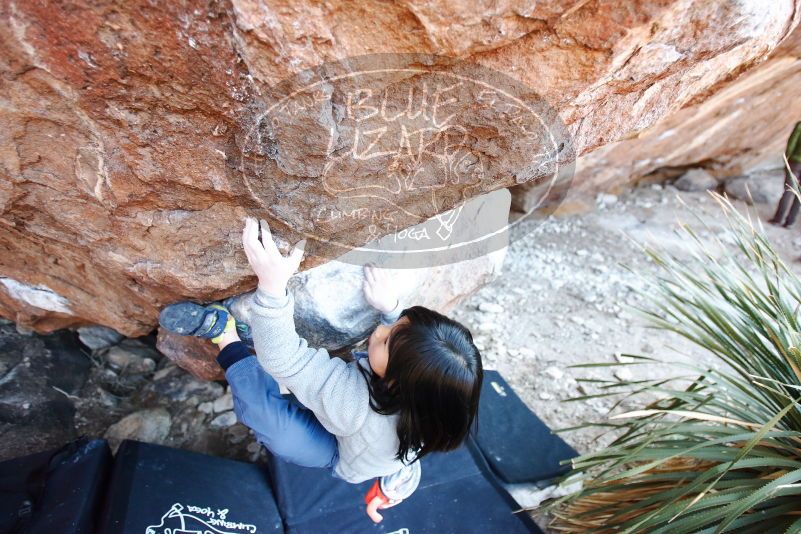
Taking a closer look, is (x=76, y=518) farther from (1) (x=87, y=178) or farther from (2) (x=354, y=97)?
(2) (x=354, y=97)

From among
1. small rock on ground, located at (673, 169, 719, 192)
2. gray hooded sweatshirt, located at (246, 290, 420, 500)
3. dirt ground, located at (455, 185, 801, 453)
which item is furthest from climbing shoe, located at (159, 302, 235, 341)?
small rock on ground, located at (673, 169, 719, 192)

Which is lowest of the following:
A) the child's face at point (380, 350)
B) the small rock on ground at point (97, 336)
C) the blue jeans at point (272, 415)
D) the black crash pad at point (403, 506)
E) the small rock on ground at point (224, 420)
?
the black crash pad at point (403, 506)

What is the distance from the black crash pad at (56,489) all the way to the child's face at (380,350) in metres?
0.88

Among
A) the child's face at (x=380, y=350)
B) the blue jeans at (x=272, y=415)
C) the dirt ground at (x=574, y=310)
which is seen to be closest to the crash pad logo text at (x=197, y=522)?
the blue jeans at (x=272, y=415)

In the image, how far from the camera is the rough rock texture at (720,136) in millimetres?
3357

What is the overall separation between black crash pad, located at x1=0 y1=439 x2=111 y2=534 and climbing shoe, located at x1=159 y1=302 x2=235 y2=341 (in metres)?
0.47

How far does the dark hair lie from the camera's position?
3.72 feet

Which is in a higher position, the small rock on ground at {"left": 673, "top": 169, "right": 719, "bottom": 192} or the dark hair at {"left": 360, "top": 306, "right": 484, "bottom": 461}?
the small rock on ground at {"left": 673, "top": 169, "right": 719, "bottom": 192}

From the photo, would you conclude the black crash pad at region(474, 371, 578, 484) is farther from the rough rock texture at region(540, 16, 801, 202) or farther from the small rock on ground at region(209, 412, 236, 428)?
the rough rock texture at region(540, 16, 801, 202)

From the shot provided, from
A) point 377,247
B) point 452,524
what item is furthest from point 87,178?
point 452,524

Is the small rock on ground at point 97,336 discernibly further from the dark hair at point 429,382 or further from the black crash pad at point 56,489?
the dark hair at point 429,382

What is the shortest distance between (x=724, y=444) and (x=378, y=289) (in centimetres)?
106

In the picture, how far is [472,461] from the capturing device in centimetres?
195

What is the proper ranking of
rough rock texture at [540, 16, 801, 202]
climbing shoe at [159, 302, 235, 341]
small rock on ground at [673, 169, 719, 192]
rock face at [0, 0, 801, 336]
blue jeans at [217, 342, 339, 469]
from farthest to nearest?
1. small rock on ground at [673, 169, 719, 192]
2. rough rock texture at [540, 16, 801, 202]
3. climbing shoe at [159, 302, 235, 341]
4. blue jeans at [217, 342, 339, 469]
5. rock face at [0, 0, 801, 336]
